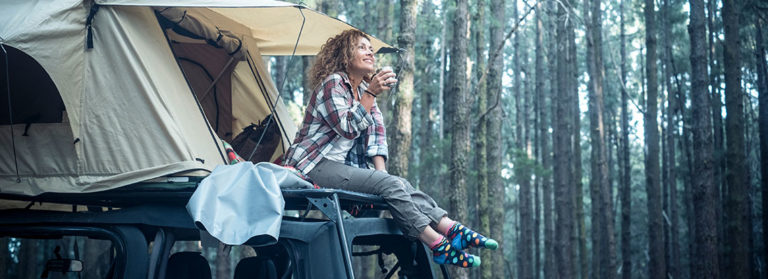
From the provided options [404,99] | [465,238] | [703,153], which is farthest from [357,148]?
[703,153]

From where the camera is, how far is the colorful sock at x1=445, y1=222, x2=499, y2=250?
416 centimetres

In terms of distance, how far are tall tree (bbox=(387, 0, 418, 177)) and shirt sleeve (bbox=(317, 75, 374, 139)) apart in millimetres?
5430

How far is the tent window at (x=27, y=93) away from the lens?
5090 mm

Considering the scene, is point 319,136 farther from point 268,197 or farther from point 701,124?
point 701,124

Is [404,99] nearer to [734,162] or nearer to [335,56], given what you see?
[335,56]

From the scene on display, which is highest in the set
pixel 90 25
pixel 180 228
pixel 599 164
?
pixel 90 25

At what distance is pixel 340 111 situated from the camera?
463cm

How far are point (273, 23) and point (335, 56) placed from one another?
3.52 feet

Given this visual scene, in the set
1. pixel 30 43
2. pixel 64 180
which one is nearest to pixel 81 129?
pixel 64 180

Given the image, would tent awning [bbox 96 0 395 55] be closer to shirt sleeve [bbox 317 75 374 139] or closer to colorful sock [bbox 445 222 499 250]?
shirt sleeve [bbox 317 75 374 139]

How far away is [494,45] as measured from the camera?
18828 mm

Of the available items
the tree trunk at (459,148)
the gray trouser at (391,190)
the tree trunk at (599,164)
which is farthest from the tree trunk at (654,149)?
the gray trouser at (391,190)

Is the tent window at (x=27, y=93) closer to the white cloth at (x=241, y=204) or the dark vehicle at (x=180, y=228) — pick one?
the dark vehicle at (x=180, y=228)

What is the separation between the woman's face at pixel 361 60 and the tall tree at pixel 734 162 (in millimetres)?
10191
